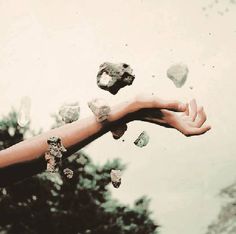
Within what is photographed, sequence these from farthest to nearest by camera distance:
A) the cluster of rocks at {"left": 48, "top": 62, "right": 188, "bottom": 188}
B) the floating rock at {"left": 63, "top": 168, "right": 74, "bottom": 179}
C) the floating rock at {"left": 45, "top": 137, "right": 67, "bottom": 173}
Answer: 1. the floating rock at {"left": 63, "top": 168, "right": 74, "bottom": 179}
2. the cluster of rocks at {"left": 48, "top": 62, "right": 188, "bottom": 188}
3. the floating rock at {"left": 45, "top": 137, "right": 67, "bottom": 173}

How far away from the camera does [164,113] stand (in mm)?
3904

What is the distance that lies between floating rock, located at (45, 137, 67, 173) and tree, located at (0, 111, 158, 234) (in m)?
2.84

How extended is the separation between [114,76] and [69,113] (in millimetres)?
941

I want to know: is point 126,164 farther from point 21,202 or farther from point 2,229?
point 2,229

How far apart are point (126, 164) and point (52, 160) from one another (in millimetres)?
3237

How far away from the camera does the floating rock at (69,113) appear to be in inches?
229

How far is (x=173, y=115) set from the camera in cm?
394

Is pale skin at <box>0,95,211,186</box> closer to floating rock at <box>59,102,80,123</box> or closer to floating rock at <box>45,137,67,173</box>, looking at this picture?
floating rock at <box>45,137,67,173</box>

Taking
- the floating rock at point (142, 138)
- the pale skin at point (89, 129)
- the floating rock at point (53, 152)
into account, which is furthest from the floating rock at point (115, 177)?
the pale skin at point (89, 129)

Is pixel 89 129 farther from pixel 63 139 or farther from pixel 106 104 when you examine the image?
pixel 106 104

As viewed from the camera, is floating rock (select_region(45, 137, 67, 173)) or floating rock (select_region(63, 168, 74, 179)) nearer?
floating rock (select_region(45, 137, 67, 173))

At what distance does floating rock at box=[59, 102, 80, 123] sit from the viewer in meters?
5.80

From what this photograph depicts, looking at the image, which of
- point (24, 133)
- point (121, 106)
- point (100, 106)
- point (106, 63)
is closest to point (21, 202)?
point (24, 133)

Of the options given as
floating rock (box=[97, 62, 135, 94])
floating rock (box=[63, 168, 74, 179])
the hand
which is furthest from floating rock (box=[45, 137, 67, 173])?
floating rock (box=[63, 168, 74, 179])
